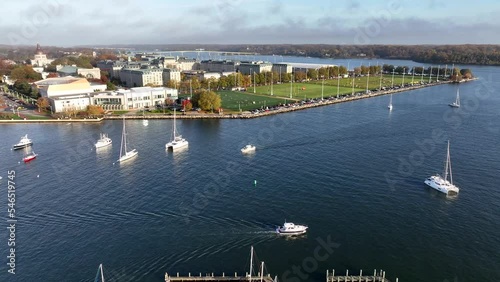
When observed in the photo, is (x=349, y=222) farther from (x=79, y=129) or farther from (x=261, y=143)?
(x=79, y=129)

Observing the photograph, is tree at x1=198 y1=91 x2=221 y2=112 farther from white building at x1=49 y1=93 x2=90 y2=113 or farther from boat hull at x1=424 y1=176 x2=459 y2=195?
boat hull at x1=424 y1=176 x2=459 y2=195

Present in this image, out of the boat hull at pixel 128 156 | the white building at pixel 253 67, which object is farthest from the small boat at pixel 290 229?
the white building at pixel 253 67

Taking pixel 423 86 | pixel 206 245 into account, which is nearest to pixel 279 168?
pixel 206 245

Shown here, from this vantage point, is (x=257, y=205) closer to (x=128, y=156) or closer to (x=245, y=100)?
(x=128, y=156)

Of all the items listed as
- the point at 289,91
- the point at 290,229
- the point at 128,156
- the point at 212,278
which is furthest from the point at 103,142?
the point at 289,91

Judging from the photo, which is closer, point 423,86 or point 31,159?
point 31,159

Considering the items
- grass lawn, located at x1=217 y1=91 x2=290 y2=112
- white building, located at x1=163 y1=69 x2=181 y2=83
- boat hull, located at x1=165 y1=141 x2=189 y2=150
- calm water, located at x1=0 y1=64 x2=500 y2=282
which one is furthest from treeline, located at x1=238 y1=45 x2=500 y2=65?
boat hull, located at x1=165 y1=141 x2=189 y2=150

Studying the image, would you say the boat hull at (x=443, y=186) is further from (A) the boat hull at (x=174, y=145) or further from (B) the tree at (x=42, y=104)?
(B) the tree at (x=42, y=104)

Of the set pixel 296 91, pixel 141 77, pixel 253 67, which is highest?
pixel 253 67
